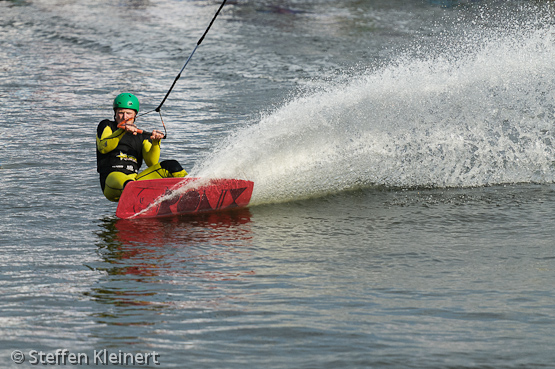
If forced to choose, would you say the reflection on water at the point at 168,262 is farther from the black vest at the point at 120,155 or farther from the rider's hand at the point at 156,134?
the rider's hand at the point at 156,134

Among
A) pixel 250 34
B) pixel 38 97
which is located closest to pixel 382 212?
pixel 38 97

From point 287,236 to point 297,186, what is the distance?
1.72m

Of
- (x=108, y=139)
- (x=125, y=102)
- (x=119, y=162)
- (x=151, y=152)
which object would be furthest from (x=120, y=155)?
(x=125, y=102)

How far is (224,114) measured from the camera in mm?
14250

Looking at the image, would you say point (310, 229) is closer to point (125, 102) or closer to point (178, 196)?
point (178, 196)

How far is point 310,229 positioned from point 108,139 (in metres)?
2.45

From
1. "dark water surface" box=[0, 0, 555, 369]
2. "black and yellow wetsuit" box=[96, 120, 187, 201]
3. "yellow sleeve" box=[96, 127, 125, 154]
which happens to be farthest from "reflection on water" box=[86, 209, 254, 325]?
"yellow sleeve" box=[96, 127, 125, 154]

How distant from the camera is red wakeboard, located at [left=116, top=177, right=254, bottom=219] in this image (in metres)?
8.28

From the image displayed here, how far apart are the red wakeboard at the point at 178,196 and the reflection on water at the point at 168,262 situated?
13 cm

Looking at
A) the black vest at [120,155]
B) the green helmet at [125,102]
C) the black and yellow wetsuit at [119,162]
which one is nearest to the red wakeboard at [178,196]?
the black and yellow wetsuit at [119,162]

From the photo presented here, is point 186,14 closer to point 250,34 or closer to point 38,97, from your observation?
point 250,34

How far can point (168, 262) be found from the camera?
6.80 meters

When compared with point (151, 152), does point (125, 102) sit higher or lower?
higher

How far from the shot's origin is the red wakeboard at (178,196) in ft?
27.2
